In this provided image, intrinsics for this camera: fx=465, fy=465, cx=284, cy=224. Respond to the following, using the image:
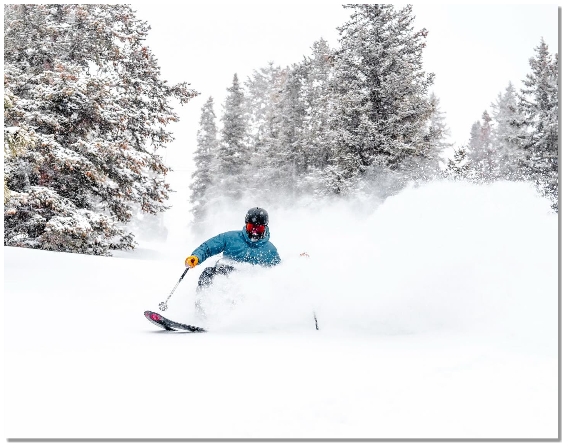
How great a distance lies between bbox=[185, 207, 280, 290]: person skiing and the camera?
6.48 m

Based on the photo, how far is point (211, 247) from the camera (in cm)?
658

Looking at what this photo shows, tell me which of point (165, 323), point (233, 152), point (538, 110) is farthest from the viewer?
point (233, 152)

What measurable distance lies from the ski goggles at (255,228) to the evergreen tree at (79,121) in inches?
295

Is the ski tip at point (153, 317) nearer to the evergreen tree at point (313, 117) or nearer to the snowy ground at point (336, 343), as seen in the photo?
the snowy ground at point (336, 343)

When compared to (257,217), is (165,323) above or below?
below

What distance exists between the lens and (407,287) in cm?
592

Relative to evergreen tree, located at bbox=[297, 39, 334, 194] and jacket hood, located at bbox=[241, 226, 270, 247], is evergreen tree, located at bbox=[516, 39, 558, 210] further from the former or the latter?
jacket hood, located at bbox=[241, 226, 270, 247]

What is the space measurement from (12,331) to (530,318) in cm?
556

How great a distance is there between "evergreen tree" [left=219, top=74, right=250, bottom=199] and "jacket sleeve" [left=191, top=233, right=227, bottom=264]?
29.5 metres

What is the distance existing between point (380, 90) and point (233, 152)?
18.3 meters

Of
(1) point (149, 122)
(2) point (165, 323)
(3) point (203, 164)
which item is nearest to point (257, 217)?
(2) point (165, 323)

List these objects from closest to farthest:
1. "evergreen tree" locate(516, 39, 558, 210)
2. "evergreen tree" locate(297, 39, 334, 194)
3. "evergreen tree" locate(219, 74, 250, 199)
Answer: "evergreen tree" locate(516, 39, 558, 210) → "evergreen tree" locate(297, 39, 334, 194) → "evergreen tree" locate(219, 74, 250, 199)

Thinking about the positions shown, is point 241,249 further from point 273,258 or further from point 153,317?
point 153,317

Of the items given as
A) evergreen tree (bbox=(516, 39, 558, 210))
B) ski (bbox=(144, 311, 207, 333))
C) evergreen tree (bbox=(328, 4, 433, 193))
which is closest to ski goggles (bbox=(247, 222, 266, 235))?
ski (bbox=(144, 311, 207, 333))
